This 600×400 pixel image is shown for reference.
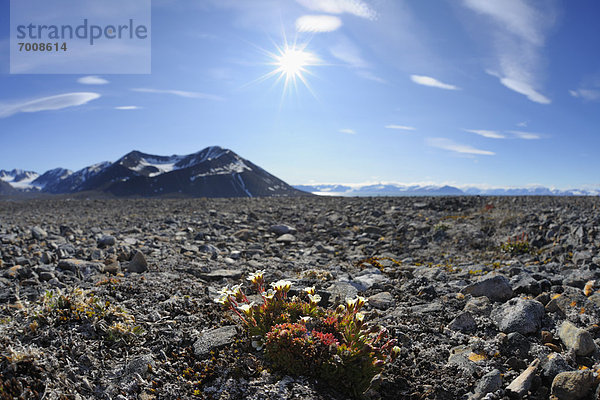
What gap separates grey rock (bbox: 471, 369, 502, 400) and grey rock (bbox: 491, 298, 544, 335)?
3.49 ft

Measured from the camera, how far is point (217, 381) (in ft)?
12.0

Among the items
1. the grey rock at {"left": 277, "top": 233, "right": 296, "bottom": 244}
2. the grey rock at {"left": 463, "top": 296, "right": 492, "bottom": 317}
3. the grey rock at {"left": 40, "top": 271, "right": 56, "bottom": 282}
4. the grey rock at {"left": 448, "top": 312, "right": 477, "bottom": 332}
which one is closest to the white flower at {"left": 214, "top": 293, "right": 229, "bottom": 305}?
the grey rock at {"left": 448, "top": 312, "right": 477, "bottom": 332}

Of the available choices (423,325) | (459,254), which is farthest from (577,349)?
(459,254)

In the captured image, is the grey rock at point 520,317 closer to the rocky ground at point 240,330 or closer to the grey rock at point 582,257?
the rocky ground at point 240,330

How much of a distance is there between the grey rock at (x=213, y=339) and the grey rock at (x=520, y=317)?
3667mm

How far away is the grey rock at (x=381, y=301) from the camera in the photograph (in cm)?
561

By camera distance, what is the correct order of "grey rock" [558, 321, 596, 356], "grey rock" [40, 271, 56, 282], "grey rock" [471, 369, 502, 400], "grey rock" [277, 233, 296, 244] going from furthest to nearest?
"grey rock" [277, 233, 296, 244] → "grey rock" [40, 271, 56, 282] → "grey rock" [558, 321, 596, 356] → "grey rock" [471, 369, 502, 400]

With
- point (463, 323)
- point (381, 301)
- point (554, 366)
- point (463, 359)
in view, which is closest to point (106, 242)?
point (381, 301)

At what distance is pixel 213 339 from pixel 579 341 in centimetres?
439

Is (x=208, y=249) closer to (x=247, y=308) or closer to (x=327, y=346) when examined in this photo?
(x=247, y=308)

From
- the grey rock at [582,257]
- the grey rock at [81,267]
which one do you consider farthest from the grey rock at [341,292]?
the grey rock at [582,257]

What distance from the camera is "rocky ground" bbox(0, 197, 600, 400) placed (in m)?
3.55

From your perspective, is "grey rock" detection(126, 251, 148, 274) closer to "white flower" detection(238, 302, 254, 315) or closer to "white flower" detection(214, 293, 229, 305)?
"white flower" detection(214, 293, 229, 305)

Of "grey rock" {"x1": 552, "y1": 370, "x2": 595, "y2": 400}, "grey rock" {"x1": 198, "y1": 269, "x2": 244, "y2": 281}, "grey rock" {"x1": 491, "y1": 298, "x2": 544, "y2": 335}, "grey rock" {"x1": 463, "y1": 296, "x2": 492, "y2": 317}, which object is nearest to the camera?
"grey rock" {"x1": 552, "y1": 370, "x2": 595, "y2": 400}
